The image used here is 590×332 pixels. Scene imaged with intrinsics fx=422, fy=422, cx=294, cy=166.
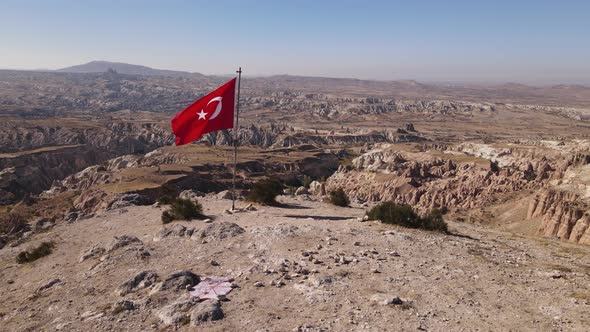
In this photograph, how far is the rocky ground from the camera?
10.2m

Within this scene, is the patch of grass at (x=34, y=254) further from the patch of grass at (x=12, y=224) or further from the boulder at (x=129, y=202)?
the patch of grass at (x=12, y=224)

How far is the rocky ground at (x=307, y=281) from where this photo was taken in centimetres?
1025

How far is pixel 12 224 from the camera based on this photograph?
38.6m

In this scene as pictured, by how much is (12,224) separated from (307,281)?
3703cm

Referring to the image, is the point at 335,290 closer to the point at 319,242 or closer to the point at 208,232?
the point at 319,242

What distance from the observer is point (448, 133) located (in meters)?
146

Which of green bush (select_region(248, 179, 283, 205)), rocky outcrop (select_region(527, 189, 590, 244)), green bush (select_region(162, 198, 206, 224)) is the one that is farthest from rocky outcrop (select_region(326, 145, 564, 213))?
green bush (select_region(162, 198, 206, 224))

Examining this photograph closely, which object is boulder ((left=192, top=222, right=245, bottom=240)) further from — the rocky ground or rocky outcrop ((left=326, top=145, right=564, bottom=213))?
rocky outcrop ((left=326, top=145, right=564, bottom=213))

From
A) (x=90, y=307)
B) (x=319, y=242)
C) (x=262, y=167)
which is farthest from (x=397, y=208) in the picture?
(x=262, y=167)

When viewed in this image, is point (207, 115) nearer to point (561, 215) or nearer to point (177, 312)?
point (177, 312)

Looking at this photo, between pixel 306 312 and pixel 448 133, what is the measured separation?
146 m

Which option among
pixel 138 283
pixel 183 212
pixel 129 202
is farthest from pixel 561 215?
pixel 129 202

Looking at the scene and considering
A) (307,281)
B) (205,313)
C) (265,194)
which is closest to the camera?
(205,313)

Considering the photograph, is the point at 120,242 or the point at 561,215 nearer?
the point at 120,242
